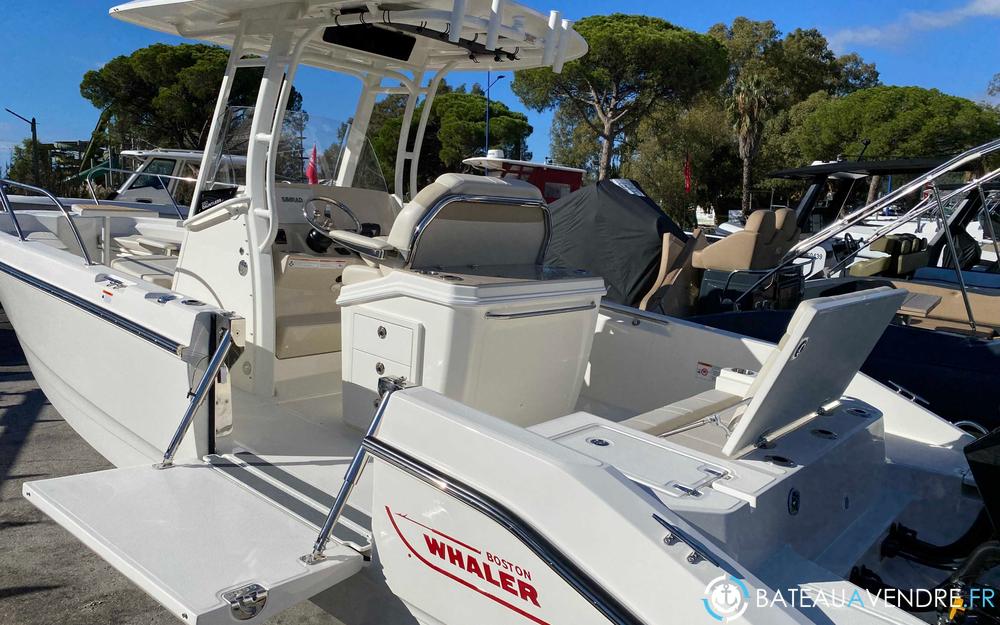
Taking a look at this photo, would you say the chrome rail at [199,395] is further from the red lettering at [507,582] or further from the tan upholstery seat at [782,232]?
the tan upholstery seat at [782,232]

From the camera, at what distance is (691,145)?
31.5m

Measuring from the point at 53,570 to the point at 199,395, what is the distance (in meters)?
1.36

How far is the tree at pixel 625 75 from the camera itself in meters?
28.5

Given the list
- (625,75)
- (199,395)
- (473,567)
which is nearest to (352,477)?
(473,567)

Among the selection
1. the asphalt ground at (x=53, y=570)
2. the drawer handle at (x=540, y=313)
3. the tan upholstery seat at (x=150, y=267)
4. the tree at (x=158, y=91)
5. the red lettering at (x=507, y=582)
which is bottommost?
the asphalt ground at (x=53, y=570)

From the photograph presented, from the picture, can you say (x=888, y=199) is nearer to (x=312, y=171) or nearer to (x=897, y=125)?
(x=312, y=171)

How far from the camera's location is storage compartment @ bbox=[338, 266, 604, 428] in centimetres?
290

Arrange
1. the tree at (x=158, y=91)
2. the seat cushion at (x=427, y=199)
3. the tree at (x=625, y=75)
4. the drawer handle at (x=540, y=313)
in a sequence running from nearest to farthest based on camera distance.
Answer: the drawer handle at (x=540, y=313) → the seat cushion at (x=427, y=199) → the tree at (x=158, y=91) → the tree at (x=625, y=75)

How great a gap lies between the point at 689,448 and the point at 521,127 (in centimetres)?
3111

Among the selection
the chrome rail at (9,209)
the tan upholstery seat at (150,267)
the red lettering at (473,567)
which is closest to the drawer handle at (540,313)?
the red lettering at (473,567)

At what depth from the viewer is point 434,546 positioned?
187 centimetres

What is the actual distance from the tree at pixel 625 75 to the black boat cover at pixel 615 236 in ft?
70.6

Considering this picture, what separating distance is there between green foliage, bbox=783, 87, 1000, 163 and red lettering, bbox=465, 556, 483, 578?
29.4 metres

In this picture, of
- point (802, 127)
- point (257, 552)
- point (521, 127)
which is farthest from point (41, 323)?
point (802, 127)
